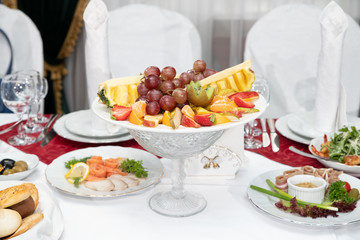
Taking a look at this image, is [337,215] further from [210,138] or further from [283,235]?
[210,138]

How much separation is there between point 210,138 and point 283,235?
11.6 inches

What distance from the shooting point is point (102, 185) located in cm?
134

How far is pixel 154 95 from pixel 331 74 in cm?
88

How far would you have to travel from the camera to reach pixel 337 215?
3.93ft

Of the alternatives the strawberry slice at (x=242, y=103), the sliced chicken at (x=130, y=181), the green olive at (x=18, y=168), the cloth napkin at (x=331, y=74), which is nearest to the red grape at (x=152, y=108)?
the strawberry slice at (x=242, y=103)

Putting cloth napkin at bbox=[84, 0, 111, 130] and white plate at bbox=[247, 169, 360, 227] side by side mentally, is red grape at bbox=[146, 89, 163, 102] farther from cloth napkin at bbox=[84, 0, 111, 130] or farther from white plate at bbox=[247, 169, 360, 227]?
cloth napkin at bbox=[84, 0, 111, 130]

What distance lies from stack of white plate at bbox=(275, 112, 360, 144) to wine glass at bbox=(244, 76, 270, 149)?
11cm

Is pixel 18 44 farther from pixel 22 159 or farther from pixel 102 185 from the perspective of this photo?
pixel 102 185

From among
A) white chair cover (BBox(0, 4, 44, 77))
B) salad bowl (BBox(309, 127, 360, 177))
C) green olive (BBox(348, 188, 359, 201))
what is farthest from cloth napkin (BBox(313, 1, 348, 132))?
white chair cover (BBox(0, 4, 44, 77))

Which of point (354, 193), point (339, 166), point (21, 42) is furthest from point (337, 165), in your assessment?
point (21, 42)

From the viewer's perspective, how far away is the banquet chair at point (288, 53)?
2.51 metres

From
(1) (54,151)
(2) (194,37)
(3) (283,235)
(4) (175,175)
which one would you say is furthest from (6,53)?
(3) (283,235)

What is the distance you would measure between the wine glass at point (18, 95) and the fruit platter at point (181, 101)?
0.62 m

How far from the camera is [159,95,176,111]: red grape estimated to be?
1.14 meters
